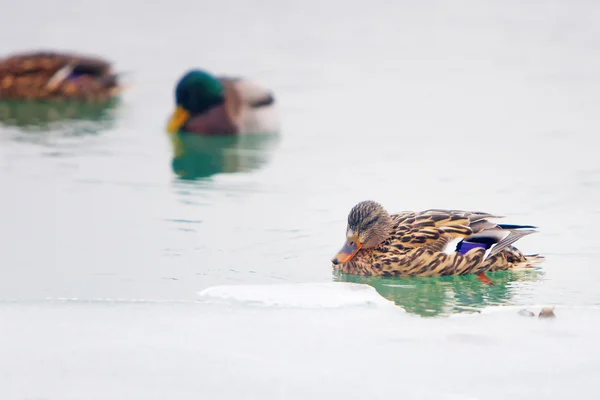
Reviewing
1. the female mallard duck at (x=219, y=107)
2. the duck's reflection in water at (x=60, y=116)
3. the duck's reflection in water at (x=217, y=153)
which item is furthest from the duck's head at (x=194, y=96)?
the duck's reflection in water at (x=60, y=116)

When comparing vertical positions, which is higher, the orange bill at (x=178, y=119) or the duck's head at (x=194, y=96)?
the duck's head at (x=194, y=96)

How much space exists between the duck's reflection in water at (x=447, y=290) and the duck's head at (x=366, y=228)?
191mm

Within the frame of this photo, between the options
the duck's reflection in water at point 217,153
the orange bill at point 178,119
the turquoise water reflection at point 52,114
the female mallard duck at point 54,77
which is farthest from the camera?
the female mallard duck at point 54,77

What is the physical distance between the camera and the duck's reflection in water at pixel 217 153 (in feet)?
31.2

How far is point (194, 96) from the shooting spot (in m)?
11.3

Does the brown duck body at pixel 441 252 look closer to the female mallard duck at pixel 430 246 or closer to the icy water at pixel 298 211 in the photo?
the female mallard duck at pixel 430 246

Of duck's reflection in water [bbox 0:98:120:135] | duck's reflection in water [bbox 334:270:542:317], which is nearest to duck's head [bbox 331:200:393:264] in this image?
duck's reflection in water [bbox 334:270:542:317]

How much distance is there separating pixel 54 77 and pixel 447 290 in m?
7.89

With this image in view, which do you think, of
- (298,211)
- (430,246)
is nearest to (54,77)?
(298,211)

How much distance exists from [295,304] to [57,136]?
5554 millimetres

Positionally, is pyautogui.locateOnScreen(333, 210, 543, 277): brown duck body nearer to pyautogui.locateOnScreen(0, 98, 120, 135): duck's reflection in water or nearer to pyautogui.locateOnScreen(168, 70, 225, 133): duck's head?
pyautogui.locateOnScreen(168, 70, 225, 133): duck's head

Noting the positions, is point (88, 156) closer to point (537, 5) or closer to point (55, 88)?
point (55, 88)

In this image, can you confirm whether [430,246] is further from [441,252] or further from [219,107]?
[219,107]

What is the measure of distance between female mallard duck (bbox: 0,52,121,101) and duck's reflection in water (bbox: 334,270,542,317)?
23.4ft
